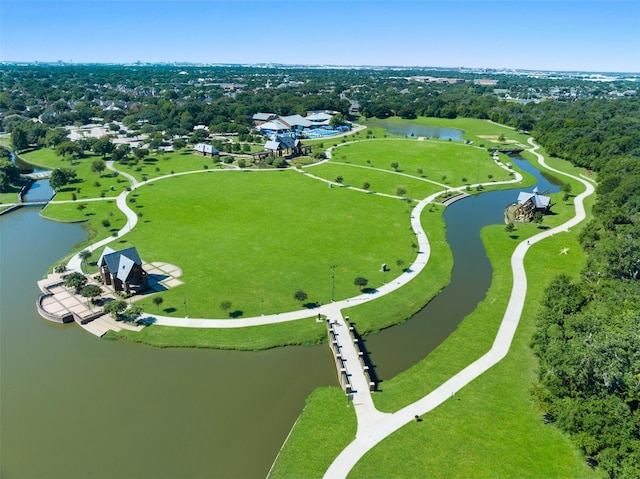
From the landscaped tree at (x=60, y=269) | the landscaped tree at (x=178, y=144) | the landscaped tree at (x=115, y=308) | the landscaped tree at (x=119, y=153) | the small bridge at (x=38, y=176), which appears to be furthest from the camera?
the landscaped tree at (x=178, y=144)

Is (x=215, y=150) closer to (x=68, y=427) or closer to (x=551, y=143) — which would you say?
(x=68, y=427)

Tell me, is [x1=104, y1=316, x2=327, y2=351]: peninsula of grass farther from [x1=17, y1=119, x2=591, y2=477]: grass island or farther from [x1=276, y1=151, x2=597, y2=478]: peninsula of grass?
[x1=276, y1=151, x2=597, y2=478]: peninsula of grass

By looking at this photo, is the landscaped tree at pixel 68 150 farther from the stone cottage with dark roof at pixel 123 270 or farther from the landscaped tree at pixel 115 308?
the landscaped tree at pixel 115 308

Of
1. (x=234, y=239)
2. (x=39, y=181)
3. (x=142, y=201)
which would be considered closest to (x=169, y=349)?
(x=234, y=239)

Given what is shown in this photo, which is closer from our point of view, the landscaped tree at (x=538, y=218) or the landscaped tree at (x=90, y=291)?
the landscaped tree at (x=90, y=291)

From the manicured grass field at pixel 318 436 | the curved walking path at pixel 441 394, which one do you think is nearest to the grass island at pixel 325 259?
the manicured grass field at pixel 318 436

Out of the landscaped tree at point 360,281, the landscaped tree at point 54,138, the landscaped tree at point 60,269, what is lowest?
the landscaped tree at point 60,269

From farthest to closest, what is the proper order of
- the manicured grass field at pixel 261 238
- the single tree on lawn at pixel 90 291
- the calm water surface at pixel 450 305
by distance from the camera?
the manicured grass field at pixel 261 238 < the single tree on lawn at pixel 90 291 < the calm water surface at pixel 450 305

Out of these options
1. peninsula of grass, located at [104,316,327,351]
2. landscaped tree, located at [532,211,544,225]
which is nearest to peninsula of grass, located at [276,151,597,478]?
peninsula of grass, located at [104,316,327,351]

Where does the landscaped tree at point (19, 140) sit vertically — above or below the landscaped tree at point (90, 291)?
above
